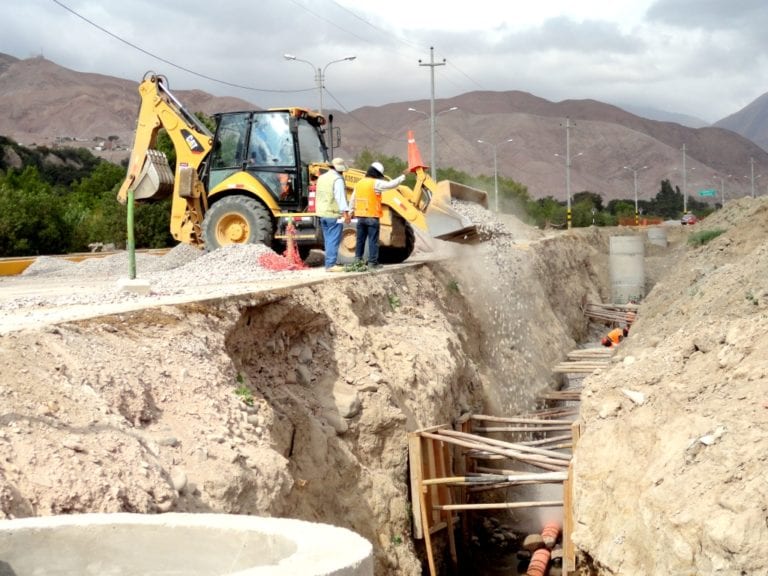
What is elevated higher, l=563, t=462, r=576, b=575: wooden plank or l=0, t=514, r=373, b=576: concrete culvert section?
l=0, t=514, r=373, b=576: concrete culvert section

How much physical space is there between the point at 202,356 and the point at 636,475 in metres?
4.70

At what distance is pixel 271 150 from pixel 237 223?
1.49 meters

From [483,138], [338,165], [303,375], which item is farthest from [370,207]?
[483,138]

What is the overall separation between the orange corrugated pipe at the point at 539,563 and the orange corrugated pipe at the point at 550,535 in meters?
0.37

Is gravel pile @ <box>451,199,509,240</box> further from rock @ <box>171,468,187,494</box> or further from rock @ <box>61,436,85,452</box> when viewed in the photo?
rock @ <box>61,436,85,452</box>

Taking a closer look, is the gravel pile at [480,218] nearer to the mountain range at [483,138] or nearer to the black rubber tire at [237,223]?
the black rubber tire at [237,223]

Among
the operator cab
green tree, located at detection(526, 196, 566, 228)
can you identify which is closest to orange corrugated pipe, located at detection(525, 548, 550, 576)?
the operator cab

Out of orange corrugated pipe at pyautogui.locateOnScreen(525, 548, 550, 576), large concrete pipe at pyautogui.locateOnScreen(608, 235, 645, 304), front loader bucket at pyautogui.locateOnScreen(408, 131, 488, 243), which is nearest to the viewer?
→ orange corrugated pipe at pyautogui.locateOnScreen(525, 548, 550, 576)

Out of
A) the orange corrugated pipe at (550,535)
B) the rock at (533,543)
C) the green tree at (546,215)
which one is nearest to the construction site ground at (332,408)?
the rock at (533,543)

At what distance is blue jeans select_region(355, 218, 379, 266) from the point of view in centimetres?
1750

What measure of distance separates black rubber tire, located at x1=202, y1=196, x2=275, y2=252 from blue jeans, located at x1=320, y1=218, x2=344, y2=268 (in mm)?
1692

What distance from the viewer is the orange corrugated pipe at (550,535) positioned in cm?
1461

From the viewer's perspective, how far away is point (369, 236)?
17.6 m

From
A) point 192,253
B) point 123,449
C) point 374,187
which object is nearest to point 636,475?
point 123,449
